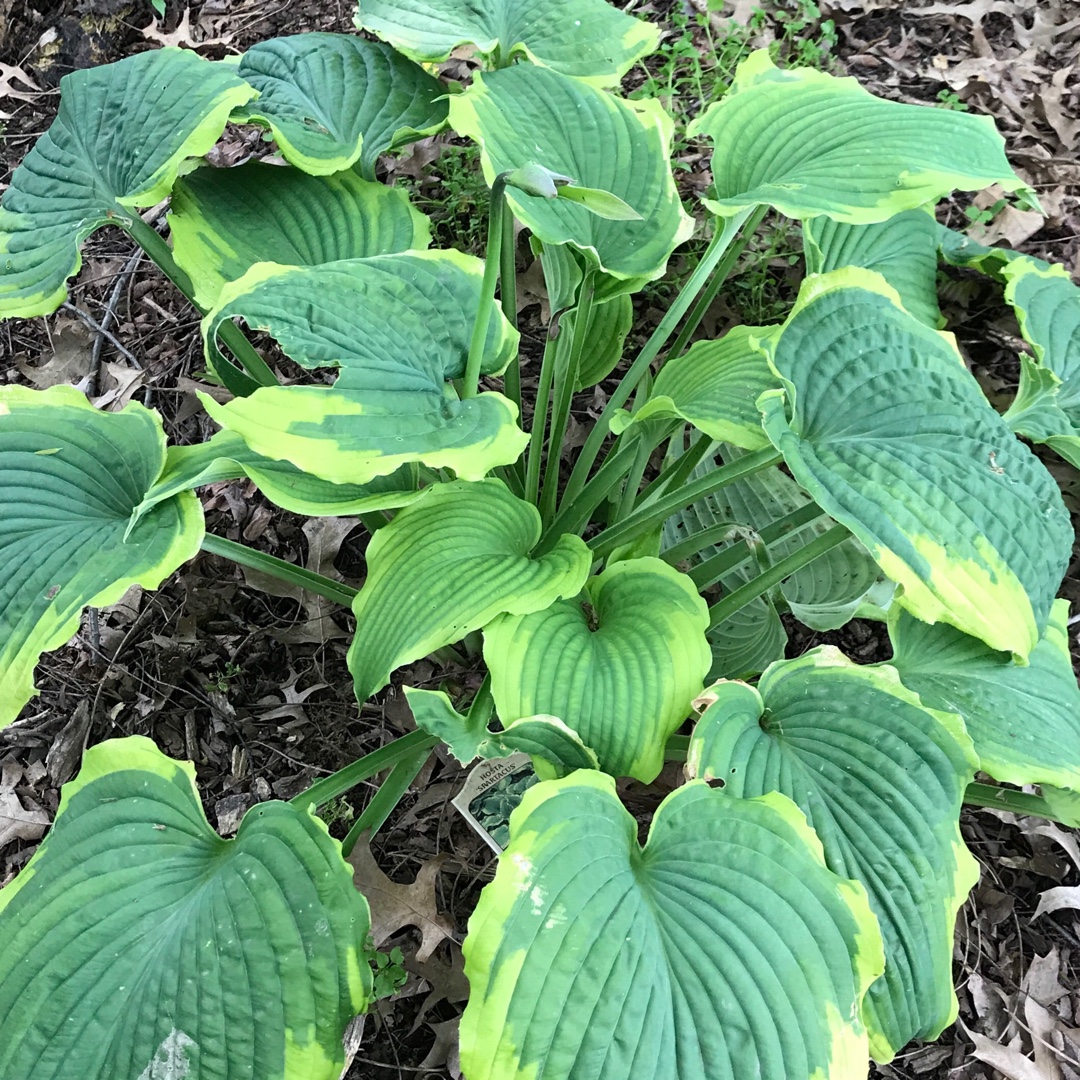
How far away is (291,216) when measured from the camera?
1.41 m

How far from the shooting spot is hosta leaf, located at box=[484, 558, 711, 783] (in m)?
1.06

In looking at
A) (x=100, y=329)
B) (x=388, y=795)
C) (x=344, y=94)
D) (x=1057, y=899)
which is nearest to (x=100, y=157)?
(x=344, y=94)

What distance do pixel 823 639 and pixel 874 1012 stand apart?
0.82 m

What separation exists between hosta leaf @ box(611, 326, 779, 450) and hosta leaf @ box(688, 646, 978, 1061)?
0.37m

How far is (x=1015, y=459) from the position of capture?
3.41 feet

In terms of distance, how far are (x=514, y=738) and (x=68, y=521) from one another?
68 centimetres

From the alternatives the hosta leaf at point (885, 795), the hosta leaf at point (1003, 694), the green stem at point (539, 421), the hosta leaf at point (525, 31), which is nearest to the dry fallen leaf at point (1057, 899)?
the hosta leaf at point (1003, 694)

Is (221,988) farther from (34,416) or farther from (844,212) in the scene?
(844,212)

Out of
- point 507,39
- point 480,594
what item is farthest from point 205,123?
point 480,594

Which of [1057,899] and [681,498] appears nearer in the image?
[681,498]

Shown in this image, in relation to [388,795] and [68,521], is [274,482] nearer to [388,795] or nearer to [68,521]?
[68,521]

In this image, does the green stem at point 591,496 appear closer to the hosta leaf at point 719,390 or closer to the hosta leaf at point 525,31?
the hosta leaf at point 719,390

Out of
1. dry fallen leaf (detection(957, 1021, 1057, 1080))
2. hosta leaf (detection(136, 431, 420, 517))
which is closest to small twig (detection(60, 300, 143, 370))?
hosta leaf (detection(136, 431, 420, 517))

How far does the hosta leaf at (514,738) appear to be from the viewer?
0.99 m
